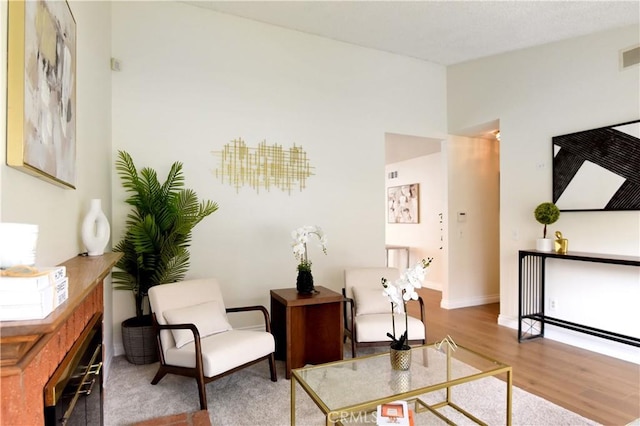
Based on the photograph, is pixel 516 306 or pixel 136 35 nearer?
pixel 136 35

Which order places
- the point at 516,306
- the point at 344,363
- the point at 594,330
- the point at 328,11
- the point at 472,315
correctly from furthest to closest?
the point at 472,315
the point at 516,306
the point at 328,11
the point at 594,330
the point at 344,363

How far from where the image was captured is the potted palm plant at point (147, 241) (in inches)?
130

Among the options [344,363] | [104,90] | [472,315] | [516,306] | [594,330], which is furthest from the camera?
[472,315]

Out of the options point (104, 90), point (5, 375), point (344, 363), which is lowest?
point (344, 363)

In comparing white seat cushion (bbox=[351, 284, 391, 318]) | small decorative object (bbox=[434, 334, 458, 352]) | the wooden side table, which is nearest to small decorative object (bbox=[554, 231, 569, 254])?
white seat cushion (bbox=[351, 284, 391, 318])

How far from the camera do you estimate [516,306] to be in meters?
4.39

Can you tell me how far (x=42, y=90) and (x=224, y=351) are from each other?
1.90 meters

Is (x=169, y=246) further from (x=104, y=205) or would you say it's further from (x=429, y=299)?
(x=429, y=299)

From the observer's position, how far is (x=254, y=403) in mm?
2607

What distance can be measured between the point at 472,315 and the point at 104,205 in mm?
4597

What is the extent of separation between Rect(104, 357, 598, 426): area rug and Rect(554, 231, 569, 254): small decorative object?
1.67 m

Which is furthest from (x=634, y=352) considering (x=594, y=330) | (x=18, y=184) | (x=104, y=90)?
(x=104, y=90)

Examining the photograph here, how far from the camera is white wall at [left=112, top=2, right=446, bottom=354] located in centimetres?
370

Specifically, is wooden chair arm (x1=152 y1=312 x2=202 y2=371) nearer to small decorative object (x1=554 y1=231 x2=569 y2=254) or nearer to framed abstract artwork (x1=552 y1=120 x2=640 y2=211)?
small decorative object (x1=554 y1=231 x2=569 y2=254)
